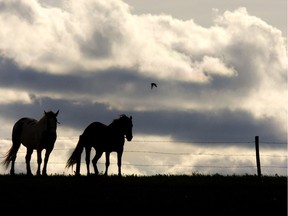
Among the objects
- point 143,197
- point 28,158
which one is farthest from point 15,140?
point 143,197

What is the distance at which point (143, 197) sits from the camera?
19.6 m

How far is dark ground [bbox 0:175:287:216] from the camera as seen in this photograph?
56.4 ft

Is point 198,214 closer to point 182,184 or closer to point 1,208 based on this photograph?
point 1,208

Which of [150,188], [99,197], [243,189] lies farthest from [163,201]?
[243,189]

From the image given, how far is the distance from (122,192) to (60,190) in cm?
207

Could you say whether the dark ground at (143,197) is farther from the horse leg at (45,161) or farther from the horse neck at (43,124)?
the horse neck at (43,124)

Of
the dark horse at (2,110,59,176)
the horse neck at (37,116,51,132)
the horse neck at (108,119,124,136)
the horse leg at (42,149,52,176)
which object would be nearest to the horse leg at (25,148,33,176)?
the dark horse at (2,110,59,176)

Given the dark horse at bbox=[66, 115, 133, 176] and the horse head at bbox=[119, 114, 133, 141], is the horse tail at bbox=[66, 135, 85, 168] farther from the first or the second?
the horse head at bbox=[119, 114, 133, 141]

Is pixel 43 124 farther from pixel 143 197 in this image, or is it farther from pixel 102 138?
pixel 143 197

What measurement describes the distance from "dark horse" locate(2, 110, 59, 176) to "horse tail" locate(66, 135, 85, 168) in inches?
44.9

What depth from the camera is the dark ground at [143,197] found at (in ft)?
56.4

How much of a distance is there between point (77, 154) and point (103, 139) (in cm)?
164

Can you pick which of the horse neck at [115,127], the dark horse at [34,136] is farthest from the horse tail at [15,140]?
the horse neck at [115,127]

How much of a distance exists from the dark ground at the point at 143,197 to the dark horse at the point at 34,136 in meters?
5.31
